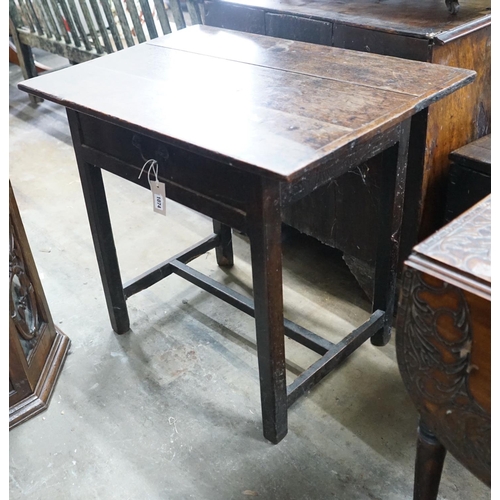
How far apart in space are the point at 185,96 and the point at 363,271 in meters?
0.86

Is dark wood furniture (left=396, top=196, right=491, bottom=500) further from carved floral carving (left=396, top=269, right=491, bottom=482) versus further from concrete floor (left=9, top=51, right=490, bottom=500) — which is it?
concrete floor (left=9, top=51, right=490, bottom=500)

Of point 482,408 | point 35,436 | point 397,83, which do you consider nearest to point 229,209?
point 397,83

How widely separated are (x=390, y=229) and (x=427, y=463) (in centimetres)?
67

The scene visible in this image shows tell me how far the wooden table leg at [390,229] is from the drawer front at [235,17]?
708mm

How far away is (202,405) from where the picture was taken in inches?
62.6

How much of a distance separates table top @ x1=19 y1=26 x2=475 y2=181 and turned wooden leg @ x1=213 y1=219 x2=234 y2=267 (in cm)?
65

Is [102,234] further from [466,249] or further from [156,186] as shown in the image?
[466,249]

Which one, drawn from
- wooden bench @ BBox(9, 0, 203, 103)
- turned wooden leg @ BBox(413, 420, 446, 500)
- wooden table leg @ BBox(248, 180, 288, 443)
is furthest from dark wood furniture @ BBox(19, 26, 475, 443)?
wooden bench @ BBox(9, 0, 203, 103)

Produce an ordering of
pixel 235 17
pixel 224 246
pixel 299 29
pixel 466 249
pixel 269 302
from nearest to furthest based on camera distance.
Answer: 1. pixel 466 249
2. pixel 269 302
3. pixel 299 29
4. pixel 235 17
5. pixel 224 246

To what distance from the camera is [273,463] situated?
55.9 inches

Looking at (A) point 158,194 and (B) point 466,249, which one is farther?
(A) point 158,194

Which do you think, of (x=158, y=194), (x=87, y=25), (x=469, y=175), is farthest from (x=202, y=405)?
(x=87, y=25)

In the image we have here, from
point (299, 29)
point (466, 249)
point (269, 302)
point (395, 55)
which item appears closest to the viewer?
point (466, 249)
